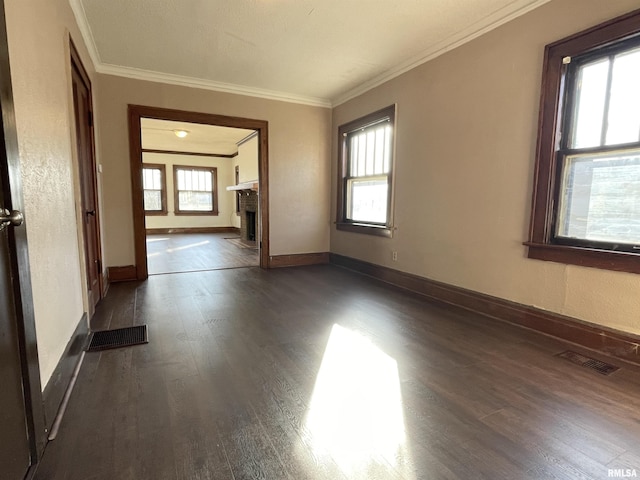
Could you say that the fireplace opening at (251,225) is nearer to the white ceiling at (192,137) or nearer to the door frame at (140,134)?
the white ceiling at (192,137)

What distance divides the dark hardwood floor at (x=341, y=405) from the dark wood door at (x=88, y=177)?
60 cm

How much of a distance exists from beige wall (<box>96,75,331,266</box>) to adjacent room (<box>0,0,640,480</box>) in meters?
0.04

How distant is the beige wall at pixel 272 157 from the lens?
4020mm

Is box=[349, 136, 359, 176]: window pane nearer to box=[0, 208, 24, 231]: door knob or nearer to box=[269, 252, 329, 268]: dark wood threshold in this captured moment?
box=[269, 252, 329, 268]: dark wood threshold

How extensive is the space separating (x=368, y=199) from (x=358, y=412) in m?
3.43

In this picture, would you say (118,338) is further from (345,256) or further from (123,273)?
(345,256)

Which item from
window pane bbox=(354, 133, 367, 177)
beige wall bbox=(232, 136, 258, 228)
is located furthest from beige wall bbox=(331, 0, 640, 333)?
beige wall bbox=(232, 136, 258, 228)

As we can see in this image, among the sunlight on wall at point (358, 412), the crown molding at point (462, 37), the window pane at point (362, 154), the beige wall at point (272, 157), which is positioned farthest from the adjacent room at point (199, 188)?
the sunlight on wall at point (358, 412)

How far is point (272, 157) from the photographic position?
16.2 ft

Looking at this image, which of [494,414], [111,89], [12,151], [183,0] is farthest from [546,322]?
[111,89]

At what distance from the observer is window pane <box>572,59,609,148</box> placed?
7.37 ft

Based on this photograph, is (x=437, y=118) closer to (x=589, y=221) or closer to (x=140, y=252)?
(x=589, y=221)

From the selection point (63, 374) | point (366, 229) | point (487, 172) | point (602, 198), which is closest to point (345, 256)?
point (366, 229)

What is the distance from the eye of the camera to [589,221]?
7.66 ft
